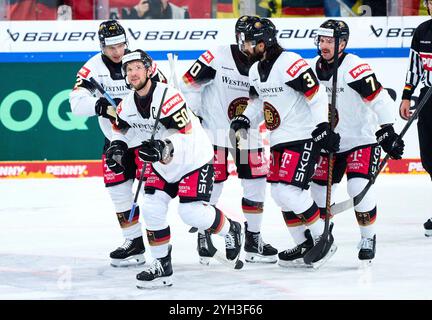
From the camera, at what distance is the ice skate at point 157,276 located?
5207 millimetres

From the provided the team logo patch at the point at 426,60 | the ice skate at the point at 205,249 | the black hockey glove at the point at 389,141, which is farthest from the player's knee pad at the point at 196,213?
the team logo patch at the point at 426,60

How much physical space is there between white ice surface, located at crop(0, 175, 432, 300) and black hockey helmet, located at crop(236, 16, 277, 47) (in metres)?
1.18

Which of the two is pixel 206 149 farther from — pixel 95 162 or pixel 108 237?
pixel 95 162

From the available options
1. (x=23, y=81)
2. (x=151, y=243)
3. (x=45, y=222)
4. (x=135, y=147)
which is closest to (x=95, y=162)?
(x=23, y=81)

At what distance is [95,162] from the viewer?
9.04 meters

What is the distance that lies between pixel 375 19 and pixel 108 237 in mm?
3380

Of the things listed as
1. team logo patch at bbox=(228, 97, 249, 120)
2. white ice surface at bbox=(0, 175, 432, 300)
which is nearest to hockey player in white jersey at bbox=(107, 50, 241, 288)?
white ice surface at bbox=(0, 175, 432, 300)

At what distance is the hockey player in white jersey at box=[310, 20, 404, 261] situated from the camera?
18.8 ft

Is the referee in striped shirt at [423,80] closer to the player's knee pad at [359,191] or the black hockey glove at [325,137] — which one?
the player's knee pad at [359,191]

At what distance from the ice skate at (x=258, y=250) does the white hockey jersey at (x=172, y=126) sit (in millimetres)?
800

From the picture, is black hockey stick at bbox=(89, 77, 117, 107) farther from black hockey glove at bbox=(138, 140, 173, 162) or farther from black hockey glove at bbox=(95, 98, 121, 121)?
black hockey glove at bbox=(138, 140, 173, 162)

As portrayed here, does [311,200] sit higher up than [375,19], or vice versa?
[375,19]

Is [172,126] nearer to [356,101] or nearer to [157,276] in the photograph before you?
[157,276]

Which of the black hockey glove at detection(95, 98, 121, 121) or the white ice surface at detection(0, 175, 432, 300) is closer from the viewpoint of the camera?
the white ice surface at detection(0, 175, 432, 300)
